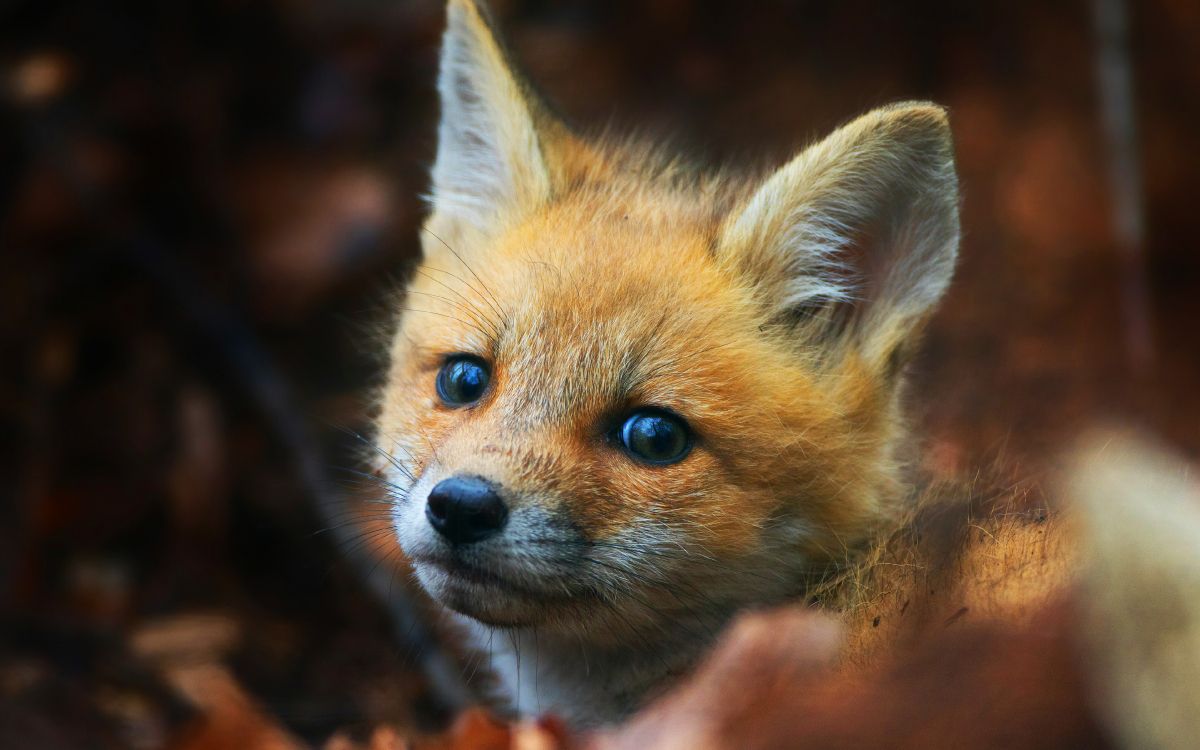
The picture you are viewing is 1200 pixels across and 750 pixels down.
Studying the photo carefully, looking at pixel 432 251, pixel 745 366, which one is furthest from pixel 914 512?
pixel 432 251

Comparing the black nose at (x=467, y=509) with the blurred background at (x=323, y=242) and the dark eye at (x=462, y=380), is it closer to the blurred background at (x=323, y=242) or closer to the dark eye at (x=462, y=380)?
the dark eye at (x=462, y=380)

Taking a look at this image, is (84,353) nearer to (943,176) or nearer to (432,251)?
(432,251)

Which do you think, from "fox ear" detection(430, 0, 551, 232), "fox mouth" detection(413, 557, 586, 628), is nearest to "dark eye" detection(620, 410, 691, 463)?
"fox mouth" detection(413, 557, 586, 628)

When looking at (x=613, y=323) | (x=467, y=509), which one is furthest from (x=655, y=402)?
(x=467, y=509)

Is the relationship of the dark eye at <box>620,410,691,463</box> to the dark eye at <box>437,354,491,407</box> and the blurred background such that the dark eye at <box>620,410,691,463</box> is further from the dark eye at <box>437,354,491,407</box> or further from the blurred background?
the blurred background

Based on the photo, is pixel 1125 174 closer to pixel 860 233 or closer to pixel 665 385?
pixel 860 233

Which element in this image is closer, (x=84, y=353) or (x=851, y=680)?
(x=851, y=680)

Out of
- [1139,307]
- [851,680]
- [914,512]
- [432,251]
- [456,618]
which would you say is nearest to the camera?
[851,680]

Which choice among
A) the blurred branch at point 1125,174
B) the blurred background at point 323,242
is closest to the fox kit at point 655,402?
the blurred background at point 323,242
